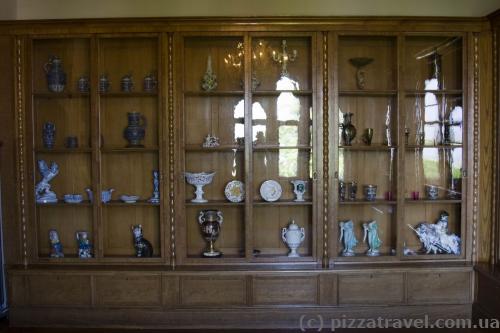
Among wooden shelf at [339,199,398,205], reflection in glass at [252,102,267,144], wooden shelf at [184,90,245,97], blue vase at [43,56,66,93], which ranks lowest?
wooden shelf at [339,199,398,205]

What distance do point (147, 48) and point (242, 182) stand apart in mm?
1285

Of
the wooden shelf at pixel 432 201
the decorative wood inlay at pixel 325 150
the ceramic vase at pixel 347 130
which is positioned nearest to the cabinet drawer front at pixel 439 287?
the wooden shelf at pixel 432 201

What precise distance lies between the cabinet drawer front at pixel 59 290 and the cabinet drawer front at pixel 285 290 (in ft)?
4.14

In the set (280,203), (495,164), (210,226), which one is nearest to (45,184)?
(210,226)

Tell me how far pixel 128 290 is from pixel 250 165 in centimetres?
129

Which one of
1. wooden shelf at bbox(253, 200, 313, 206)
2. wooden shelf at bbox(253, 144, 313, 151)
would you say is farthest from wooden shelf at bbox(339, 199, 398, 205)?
wooden shelf at bbox(253, 144, 313, 151)

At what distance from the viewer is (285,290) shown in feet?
11.6

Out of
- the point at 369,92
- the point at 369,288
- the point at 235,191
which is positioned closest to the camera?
the point at 369,288

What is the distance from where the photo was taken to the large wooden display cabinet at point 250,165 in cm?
353

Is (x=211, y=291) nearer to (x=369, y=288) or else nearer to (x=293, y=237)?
(x=293, y=237)

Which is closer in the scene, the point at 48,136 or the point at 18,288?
the point at 18,288

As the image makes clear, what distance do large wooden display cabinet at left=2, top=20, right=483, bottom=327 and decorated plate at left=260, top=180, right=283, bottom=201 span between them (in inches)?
2.3

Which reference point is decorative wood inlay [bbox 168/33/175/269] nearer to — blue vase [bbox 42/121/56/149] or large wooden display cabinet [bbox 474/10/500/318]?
blue vase [bbox 42/121/56/149]

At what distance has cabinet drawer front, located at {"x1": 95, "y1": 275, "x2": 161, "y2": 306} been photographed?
353 centimetres
